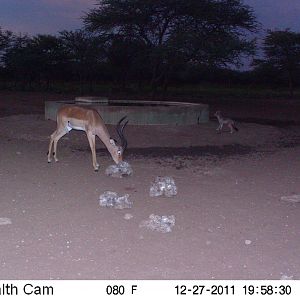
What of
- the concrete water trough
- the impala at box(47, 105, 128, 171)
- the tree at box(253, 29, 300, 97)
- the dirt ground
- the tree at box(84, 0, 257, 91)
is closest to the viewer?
the dirt ground

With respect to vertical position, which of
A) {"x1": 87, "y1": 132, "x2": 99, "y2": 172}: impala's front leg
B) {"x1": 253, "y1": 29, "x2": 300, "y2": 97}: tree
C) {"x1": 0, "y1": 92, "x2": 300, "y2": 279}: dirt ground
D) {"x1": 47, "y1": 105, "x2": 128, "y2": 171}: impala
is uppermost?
{"x1": 253, "y1": 29, "x2": 300, "y2": 97}: tree

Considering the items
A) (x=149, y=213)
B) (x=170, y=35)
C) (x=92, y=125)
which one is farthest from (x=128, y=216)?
(x=170, y=35)

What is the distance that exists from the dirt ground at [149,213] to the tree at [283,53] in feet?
83.6

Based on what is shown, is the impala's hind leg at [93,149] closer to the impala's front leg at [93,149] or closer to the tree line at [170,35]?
the impala's front leg at [93,149]

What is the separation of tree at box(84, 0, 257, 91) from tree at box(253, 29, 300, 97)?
10.2 metres

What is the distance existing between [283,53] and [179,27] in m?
13.2

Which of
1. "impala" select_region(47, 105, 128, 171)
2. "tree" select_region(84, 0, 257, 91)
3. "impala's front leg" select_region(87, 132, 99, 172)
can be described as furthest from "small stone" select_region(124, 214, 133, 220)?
"tree" select_region(84, 0, 257, 91)

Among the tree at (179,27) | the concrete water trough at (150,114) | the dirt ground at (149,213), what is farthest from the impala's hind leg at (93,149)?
the tree at (179,27)

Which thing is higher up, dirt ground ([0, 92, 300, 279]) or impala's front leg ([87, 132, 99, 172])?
impala's front leg ([87, 132, 99, 172])

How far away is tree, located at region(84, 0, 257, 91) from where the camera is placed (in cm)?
2333

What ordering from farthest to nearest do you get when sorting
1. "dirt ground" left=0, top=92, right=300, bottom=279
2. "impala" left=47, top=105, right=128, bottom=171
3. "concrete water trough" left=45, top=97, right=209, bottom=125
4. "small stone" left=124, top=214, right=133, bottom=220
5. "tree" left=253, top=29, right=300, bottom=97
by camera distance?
"tree" left=253, top=29, right=300, bottom=97
"concrete water trough" left=45, top=97, right=209, bottom=125
"impala" left=47, top=105, right=128, bottom=171
"small stone" left=124, top=214, right=133, bottom=220
"dirt ground" left=0, top=92, right=300, bottom=279

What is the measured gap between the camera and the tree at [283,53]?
35.1 m

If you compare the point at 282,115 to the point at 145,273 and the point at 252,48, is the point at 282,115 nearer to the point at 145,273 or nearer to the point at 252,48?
the point at 252,48

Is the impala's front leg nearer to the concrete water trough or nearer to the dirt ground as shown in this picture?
the dirt ground
